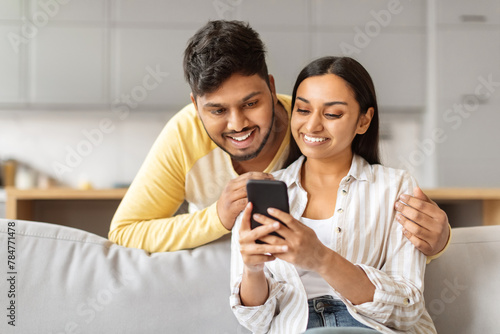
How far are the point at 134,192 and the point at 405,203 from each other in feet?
2.56

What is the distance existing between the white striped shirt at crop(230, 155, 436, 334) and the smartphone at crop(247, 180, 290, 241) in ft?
0.73

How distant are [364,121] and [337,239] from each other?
0.95ft

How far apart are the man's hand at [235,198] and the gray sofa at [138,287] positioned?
0.43 ft

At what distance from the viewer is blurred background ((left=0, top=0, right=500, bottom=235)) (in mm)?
4047

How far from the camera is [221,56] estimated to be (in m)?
1.39

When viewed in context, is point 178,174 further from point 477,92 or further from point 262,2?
point 477,92

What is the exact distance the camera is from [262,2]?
4.16 meters

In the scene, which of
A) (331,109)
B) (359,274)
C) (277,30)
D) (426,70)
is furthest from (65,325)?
(426,70)

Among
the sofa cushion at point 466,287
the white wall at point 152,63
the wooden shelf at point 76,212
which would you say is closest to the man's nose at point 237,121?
the sofa cushion at point 466,287

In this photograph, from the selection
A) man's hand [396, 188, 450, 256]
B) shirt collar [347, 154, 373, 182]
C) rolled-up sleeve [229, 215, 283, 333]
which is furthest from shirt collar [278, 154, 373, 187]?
rolled-up sleeve [229, 215, 283, 333]

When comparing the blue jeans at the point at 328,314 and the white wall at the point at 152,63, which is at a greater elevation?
the white wall at the point at 152,63

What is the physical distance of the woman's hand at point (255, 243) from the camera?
3.31 ft

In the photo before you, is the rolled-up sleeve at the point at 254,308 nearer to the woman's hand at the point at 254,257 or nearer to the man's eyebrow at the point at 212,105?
the woman's hand at the point at 254,257

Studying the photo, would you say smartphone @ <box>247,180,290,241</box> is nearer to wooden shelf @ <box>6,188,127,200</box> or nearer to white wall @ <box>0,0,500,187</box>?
wooden shelf @ <box>6,188,127,200</box>
